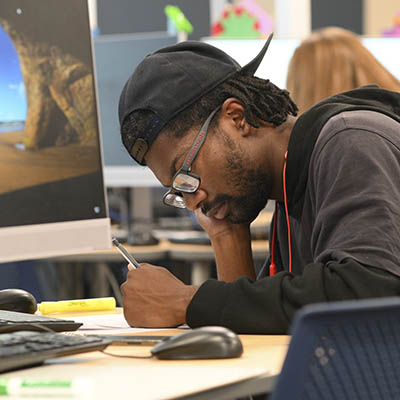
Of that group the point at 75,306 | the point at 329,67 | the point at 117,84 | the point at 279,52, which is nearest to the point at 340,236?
the point at 75,306

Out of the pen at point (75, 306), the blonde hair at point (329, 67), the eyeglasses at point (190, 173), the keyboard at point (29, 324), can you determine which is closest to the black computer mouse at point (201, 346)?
the keyboard at point (29, 324)

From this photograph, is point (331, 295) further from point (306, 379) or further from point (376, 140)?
point (306, 379)

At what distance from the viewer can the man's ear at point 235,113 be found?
1.64 m

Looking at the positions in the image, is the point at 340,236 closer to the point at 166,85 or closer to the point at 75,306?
the point at 166,85

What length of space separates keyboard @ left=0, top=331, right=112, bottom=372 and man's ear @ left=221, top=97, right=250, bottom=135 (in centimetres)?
63

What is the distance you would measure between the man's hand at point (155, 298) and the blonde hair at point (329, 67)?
1.75 m

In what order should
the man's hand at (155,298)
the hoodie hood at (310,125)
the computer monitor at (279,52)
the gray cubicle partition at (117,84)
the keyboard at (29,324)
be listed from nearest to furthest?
the keyboard at (29,324) → the man's hand at (155,298) → the hoodie hood at (310,125) → the computer monitor at (279,52) → the gray cubicle partition at (117,84)

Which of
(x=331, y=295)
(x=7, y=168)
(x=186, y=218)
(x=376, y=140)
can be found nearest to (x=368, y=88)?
(x=376, y=140)

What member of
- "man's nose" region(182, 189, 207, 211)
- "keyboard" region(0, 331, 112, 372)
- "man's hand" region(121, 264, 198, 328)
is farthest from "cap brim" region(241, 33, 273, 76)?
"keyboard" region(0, 331, 112, 372)

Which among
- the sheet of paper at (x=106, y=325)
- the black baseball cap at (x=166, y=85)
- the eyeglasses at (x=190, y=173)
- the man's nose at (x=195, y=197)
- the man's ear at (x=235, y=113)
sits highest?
the black baseball cap at (x=166, y=85)

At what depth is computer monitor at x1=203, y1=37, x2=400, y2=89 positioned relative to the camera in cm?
374

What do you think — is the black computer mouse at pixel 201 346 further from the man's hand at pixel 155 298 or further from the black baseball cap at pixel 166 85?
the black baseball cap at pixel 166 85

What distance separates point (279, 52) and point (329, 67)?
25.1 inches

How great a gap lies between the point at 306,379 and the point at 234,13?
414 cm
